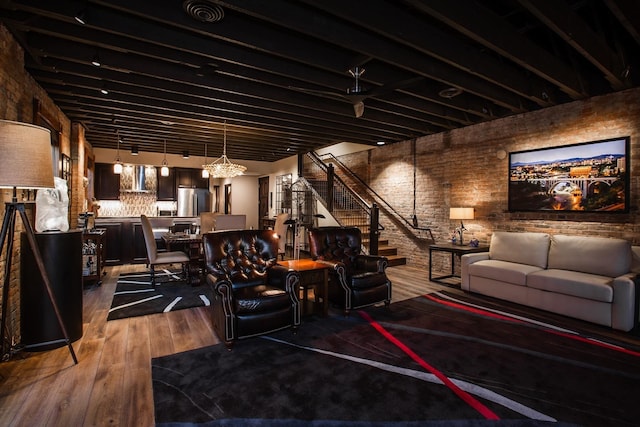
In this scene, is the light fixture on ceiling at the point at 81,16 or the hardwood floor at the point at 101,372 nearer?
the hardwood floor at the point at 101,372

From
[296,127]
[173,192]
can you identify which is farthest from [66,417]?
[173,192]

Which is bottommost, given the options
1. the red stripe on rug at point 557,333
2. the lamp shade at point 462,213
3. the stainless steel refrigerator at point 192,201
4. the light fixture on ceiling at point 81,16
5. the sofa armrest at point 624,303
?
the red stripe on rug at point 557,333

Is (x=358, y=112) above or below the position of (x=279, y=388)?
above

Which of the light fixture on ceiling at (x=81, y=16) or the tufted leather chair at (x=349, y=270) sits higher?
the light fixture on ceiling at (x=81, y=16)

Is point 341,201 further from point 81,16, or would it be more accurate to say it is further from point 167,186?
point 81,16

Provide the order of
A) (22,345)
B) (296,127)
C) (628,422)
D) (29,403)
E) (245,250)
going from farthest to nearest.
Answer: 1. (296,127)
2. (245,250)
3. (22,345)
4. (29,403)
5. (628,422)

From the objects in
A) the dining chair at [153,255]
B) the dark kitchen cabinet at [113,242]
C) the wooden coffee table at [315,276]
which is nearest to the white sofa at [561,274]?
the wooden coffee table at [315,276]

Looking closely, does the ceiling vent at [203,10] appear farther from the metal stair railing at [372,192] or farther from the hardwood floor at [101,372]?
the metal stair railing at [372,192]

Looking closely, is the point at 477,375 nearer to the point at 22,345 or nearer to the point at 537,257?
the point at 537,257

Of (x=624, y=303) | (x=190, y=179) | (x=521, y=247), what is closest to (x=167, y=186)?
(x=190, y=179)

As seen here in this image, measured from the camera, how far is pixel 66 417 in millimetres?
2137

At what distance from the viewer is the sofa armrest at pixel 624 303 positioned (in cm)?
360

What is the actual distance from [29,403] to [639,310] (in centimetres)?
579

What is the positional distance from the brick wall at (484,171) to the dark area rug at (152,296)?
15.2 feet
